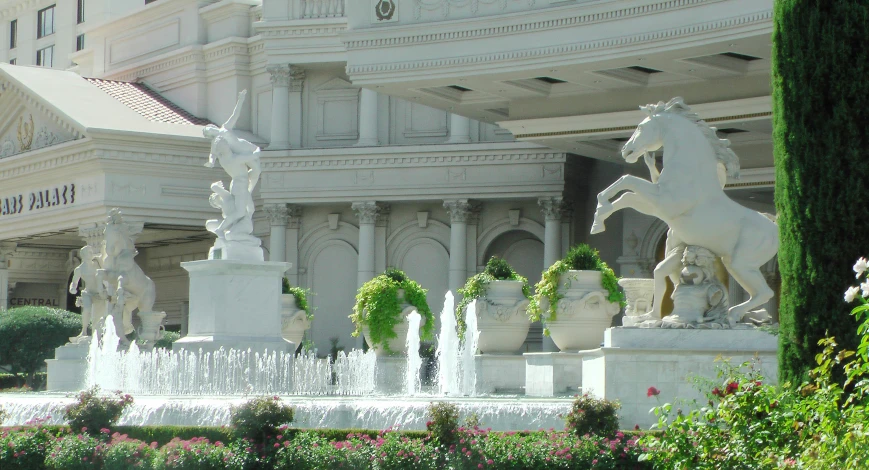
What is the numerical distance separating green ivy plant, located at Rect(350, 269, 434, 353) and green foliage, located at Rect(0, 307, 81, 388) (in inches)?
510

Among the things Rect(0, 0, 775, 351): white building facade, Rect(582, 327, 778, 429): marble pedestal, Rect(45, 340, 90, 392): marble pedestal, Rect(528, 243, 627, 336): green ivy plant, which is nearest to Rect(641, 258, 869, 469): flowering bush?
Rect(582, 327, 778, 429): marble pedestal

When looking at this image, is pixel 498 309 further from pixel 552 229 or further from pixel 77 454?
pixel 552 229

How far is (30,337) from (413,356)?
14.9 meters

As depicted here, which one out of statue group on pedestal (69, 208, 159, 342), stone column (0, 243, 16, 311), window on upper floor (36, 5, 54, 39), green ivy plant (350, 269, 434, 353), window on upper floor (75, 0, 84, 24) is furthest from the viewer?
window on upper floor (36, 5, 54, 39)

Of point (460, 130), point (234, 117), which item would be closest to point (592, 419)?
point (234, 117)

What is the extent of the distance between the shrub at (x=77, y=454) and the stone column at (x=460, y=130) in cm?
2739

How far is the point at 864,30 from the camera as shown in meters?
13.3

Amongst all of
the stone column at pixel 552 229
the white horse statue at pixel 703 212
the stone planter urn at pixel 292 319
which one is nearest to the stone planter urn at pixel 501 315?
the stone planter urn at pixel 292 319

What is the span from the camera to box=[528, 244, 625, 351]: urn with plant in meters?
20.9

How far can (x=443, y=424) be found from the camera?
13258 mm

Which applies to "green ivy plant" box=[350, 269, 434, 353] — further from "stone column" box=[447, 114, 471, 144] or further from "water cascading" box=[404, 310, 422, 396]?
"stone column" box=[447, 114, 471, 144]

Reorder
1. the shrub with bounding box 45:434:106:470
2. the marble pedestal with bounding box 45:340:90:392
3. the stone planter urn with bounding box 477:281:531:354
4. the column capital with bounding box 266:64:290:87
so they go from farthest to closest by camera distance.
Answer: the column capital with bounding box 266:64:290:87
the marble pedestal with bounding box 45:340:90:392
the stone planter urn with bounding box 477:281:531:354
the shrub with bounding box 45:434:106:470

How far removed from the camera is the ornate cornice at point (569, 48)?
26.2 meters

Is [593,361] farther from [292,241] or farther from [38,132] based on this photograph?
[38,132]
